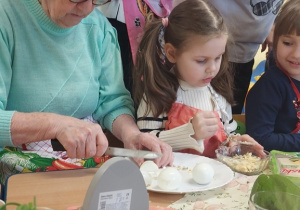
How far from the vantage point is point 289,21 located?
6.06 ft

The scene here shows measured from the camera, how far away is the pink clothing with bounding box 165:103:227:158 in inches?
63.3

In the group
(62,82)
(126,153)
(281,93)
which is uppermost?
(62,82)

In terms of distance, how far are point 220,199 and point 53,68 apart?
0.63 metres

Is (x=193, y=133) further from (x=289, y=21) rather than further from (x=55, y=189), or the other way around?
(x=289, y=21)

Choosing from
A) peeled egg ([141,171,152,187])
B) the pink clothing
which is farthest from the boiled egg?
the pink clothing

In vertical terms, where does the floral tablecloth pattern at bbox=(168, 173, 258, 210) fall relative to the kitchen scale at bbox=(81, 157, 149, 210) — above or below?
below

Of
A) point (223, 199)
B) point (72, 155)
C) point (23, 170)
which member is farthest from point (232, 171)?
point (23, 170)

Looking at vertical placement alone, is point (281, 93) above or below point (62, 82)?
below

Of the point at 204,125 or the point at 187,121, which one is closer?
the point at 204,125

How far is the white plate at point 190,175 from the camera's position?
1140mm

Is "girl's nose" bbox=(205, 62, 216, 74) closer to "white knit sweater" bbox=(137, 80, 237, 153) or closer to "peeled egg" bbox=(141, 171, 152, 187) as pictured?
"white knit sweater" bbox=(137, 80, 237, 153)

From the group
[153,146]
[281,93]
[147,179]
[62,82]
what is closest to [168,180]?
[147,179]

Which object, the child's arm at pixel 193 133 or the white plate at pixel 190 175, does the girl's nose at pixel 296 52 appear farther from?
the white plate at pixel 190 175

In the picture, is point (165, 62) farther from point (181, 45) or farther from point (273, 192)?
point (273, 192)
